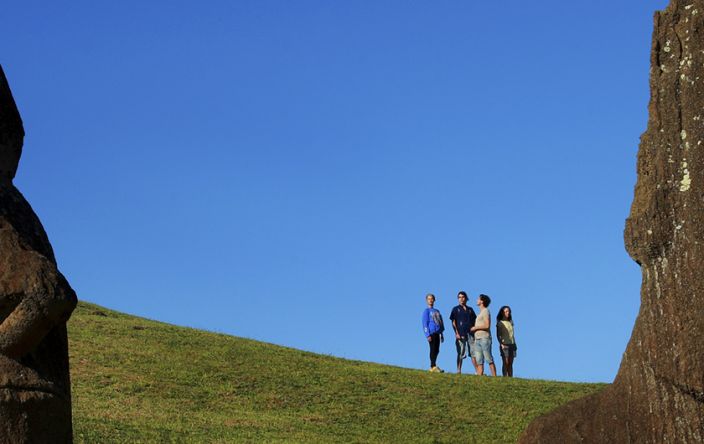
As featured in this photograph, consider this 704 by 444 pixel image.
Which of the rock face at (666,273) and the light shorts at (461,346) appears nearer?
the rock face at (666,273)

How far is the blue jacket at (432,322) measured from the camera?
27.2 m

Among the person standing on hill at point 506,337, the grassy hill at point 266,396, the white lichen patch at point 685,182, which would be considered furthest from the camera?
the person standing on hill at point 506,337

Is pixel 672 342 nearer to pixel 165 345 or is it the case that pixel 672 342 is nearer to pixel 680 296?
pixel 680 296

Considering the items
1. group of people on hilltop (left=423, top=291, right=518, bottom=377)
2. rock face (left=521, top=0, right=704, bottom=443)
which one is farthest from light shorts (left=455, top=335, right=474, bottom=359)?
rock face (left=521, top=0, right=704, bottom=443)

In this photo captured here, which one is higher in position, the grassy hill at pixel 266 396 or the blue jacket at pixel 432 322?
the blue jacket at pixel 432 322

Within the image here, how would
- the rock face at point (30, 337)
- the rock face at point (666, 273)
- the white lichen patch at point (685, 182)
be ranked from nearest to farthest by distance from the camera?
the rock face at point (30, 337) → the rock face at point (666, 273) → the white lichen patch at point (685, 182)

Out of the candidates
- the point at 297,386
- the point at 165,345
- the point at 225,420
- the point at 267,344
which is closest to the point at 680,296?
the point at 225,420

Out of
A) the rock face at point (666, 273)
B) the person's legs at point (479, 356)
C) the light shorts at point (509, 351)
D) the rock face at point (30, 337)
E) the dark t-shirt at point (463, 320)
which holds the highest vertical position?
the dark t-shirt at point (463, 320)

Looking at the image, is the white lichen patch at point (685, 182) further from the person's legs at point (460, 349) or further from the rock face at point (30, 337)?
the person's legs at point (460, 349)

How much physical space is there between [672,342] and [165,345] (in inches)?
759

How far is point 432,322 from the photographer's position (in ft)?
89.5

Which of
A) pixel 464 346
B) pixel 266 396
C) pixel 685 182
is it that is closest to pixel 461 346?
pixel 464 346

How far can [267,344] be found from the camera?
3034 cm

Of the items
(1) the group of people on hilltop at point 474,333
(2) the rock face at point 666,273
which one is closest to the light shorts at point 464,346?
(1) the group of people on hilltop at point 474,333
